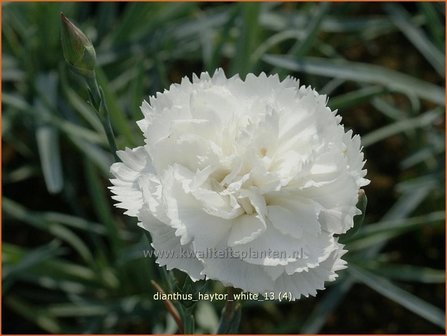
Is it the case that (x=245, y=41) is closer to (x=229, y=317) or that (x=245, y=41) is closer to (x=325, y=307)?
(x=325, y=307)

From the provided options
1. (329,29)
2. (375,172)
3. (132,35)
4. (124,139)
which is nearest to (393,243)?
(375,172)

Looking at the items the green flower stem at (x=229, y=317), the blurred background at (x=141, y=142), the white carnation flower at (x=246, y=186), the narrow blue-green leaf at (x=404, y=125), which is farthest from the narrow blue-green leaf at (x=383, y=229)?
the white carnation flower at (x=246, y=186)

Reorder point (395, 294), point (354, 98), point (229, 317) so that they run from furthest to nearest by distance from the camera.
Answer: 1. point (354, 98)
2. point (395, 294)
3. point (229, 317)

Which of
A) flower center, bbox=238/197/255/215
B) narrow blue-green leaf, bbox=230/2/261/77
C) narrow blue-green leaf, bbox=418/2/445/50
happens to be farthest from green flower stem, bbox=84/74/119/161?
narrow blue-green leaf, bbox=418/2/445/50

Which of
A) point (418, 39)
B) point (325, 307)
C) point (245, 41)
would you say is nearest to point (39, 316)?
point (325, 307)

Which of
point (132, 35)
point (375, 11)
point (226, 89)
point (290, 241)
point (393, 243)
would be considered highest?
point (375, 11)

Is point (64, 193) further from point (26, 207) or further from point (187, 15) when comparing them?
point (187, 15)
